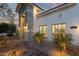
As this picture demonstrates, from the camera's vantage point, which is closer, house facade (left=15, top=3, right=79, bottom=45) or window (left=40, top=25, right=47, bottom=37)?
house facade (left=15, top=3, right=79, bottom=45)

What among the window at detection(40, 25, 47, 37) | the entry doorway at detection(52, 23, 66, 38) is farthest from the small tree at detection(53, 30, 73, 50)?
the window at detection(40, 25, 47, 37)

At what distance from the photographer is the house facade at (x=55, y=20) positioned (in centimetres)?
400

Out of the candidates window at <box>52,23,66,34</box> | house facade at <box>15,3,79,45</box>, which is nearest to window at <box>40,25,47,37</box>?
house facade at <box>15,3,79,45</box>

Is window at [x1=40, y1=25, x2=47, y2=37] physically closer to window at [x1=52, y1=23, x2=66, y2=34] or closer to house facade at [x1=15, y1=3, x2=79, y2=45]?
house facade at [x1=15, y1=3, x2=79, y2=45]

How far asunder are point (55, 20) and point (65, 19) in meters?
0.20

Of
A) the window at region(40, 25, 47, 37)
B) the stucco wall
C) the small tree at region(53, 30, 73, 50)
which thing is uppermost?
the stucco wall

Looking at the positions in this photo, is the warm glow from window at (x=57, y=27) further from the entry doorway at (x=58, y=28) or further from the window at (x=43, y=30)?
the window at (x=43, y=30)

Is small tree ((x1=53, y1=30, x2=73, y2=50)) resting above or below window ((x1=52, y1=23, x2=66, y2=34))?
below

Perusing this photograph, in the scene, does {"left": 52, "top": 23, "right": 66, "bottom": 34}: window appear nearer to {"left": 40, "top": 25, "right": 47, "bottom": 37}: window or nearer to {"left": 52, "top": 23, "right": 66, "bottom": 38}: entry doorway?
{"left": 52, "top": 23, "right": 66, "bottom": 38}: entry doorway

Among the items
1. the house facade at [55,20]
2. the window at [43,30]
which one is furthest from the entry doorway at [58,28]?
the window at [43,30]

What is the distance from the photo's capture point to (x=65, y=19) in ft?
13.2

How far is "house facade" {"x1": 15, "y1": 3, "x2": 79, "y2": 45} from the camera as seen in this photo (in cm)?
400

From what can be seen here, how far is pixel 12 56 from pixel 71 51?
1.18 meters

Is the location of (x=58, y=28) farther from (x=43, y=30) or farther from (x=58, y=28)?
(x=43, y=30)
